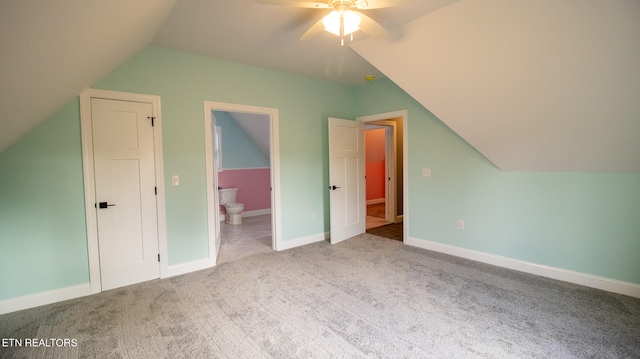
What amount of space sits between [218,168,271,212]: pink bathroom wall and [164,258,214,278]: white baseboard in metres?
3.09

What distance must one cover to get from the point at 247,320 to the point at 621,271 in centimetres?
342

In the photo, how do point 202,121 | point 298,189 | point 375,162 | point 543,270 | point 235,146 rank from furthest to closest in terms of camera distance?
1. point 375,162
2. point 235,146
3. point 298,189
4. point 202,121
5. point 543,270

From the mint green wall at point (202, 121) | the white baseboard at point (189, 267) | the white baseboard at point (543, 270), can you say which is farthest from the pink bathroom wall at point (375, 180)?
the white baseboard at point (189, 267)

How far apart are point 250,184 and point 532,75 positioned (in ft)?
18.3

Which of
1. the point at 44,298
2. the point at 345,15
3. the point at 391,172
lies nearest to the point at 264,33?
the point at 345,15

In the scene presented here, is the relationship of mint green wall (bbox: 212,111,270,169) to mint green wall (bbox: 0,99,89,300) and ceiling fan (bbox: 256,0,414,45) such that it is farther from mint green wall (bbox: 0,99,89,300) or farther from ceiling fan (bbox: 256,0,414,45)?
ceiling fan (bbox: 256,0,414,45)

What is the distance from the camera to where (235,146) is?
6.41 m

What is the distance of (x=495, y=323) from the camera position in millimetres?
2174

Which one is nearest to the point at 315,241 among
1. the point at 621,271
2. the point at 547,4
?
the point at 621,271

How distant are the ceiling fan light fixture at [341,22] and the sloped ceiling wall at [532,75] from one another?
2.27 feet

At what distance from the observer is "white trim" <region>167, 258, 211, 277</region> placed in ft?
10.4

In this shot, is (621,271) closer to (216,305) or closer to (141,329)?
(216,305)

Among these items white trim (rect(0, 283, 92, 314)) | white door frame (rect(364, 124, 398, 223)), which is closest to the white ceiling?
white door frame (rect(364, 124, 398, 223))

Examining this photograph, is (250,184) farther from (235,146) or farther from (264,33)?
(264,33)
